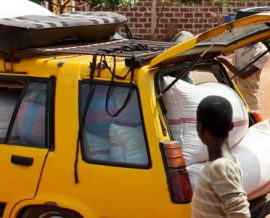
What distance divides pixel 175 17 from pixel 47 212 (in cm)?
1617

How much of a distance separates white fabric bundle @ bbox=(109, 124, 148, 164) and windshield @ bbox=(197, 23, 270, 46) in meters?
0.72

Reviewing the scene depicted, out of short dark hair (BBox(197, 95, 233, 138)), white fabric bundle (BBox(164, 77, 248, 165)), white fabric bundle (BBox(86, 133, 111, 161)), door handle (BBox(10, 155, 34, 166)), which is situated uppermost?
short dark hair (BBox(197, 95, 233, 138))

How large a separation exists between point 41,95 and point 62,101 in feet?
0.75

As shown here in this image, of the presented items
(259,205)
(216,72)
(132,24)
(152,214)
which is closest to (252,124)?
(216,72)

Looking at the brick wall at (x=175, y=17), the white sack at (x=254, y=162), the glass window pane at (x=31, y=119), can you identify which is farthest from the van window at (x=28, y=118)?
the brick wall at (x=175, y=17)

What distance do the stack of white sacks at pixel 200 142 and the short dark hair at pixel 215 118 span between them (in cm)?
92

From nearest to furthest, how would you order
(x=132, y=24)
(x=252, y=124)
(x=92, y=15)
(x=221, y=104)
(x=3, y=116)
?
(x=221, y=104), (x=3, y=116), (x=252, y=124), (x=92, y=15), (x=132, y=24)

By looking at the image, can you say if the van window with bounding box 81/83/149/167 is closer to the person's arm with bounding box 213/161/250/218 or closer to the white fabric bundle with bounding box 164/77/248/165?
A: the white fabric bundle with bounding box 164/77/248/165

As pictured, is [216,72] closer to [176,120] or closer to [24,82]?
[176,120]

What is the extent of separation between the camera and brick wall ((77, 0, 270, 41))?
2014cm

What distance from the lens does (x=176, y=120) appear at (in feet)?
14.8

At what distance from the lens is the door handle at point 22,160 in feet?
15.5

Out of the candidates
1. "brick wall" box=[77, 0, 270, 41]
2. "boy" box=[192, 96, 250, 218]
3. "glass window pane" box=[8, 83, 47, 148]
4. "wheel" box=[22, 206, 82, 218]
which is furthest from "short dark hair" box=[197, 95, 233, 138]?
"brick wall" box=[77, 0, 270, 41]

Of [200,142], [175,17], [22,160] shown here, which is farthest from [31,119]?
[175,17]
